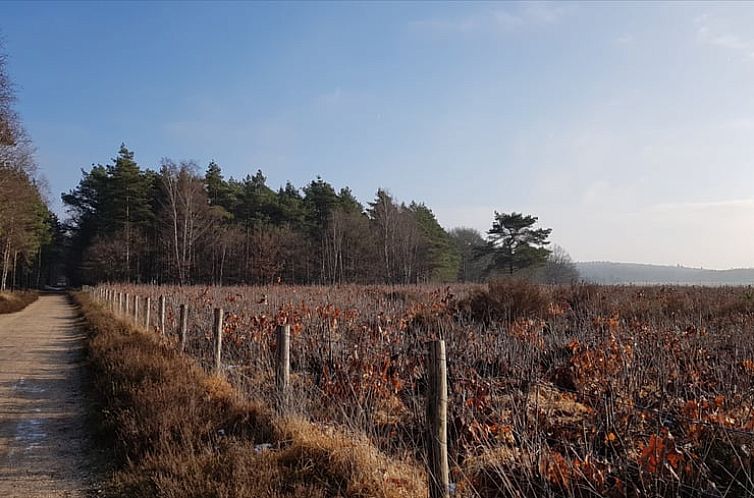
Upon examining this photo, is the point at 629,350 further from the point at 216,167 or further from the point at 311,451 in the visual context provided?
the point at 216,167

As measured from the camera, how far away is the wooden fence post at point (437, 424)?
141 inches

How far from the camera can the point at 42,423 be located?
6.67 metres

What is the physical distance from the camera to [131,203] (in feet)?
167

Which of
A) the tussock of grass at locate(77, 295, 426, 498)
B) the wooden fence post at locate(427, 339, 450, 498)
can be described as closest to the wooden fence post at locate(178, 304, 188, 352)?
the tussock of grass at locate(77, 295, 426, 498)

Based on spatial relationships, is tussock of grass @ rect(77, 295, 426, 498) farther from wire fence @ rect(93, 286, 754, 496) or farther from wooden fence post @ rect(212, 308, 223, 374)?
wooden fence post @ rect(212, 308, 223, 374)

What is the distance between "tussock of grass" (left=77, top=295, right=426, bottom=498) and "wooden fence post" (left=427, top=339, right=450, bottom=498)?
38 centimetres

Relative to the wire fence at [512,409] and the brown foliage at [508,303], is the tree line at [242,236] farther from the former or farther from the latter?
the wire fence at [512,409]

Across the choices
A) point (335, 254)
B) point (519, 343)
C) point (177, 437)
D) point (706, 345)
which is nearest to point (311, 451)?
point (177, 437)

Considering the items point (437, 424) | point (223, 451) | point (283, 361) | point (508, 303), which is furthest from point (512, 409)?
point (508, 303)

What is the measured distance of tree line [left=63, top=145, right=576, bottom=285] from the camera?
46344 millimetres

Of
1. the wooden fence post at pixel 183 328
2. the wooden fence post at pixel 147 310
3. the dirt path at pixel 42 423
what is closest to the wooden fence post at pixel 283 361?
the dirt path at pixel 42 423

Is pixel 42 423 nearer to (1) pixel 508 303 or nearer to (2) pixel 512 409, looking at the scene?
(2) pixel 512 409

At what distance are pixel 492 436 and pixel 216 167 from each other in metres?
54.9

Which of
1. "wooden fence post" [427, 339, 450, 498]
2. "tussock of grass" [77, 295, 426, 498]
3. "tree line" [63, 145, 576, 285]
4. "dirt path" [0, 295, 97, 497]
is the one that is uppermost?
"tree line" [63, 145, 576, 285]
